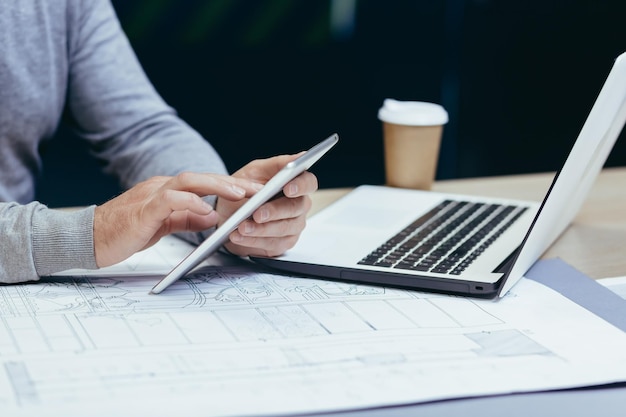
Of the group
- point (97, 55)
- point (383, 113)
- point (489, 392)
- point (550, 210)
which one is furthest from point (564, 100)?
point (489, 392)

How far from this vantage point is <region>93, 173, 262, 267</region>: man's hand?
0.82 meters

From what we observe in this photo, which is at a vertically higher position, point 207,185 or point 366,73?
point 207,185

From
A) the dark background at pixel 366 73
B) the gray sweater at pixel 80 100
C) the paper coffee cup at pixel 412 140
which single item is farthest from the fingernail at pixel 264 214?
the dark background at pixel 366 73

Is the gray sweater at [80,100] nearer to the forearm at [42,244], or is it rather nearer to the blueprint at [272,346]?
the forearm at [42,244]

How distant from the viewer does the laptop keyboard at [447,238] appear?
864mm

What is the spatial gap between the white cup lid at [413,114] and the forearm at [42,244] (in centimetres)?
52

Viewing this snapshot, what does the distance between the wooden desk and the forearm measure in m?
0.37

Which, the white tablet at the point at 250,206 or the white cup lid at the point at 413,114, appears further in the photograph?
the white cup lid at the point at 413,114

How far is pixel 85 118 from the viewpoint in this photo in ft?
4.15

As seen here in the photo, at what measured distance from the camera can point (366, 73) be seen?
2.81 metres

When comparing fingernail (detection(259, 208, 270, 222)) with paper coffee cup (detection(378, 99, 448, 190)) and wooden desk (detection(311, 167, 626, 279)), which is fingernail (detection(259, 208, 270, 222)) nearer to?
wooden desk (detection(311, 167, 626, 279))

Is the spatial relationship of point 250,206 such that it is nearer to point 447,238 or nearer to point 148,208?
point 148,208

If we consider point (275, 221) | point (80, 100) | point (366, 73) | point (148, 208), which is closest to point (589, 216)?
point (275, 221)

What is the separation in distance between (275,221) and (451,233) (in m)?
0.23
